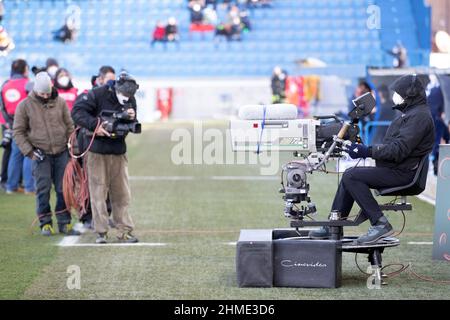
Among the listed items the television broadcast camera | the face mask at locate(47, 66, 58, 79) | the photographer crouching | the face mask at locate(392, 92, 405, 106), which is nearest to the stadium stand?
the face mask at locate(47, 66, 58, 79)

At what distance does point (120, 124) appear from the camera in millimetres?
10609

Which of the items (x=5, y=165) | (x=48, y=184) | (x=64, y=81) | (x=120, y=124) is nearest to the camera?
(x=120, y=124)

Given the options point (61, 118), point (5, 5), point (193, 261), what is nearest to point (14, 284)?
point (193, 261)

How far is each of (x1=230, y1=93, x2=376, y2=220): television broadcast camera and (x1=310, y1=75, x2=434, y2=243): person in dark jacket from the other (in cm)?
22

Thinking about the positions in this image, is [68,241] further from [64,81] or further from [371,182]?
[371,182]

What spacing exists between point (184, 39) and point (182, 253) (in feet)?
107

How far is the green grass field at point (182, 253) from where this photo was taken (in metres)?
8.34

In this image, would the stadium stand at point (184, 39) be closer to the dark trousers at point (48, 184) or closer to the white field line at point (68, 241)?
the dark trousers at point (48, 184)

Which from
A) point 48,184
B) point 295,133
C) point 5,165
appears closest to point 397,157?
point 295,133

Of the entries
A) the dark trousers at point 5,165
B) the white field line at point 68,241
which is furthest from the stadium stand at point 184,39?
the white field line at point 68,241

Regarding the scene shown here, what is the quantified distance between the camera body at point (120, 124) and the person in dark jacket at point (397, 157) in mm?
2766

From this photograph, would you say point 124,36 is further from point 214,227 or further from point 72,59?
point 214,227

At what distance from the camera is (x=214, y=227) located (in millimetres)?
12477

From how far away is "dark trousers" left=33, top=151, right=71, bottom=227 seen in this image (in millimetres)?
11859
